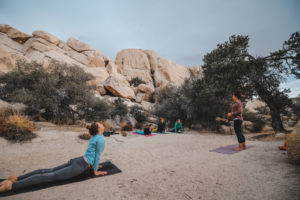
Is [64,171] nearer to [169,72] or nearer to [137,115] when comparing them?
[137,115]

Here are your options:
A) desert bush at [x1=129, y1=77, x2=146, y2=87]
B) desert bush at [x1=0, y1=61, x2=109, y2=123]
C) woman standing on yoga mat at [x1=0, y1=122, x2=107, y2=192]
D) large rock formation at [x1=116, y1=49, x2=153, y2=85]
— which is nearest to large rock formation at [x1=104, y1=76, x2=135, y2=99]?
desert bush at [x1=0, y1=61, x2=109, y2=123]

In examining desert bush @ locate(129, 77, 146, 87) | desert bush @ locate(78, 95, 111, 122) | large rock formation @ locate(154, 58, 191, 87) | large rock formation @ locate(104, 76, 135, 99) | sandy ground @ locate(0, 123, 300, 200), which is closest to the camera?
sandy ground @ locate(0, 123, 300, 200)

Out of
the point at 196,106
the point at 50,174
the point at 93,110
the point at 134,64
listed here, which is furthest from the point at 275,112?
the point at 134,64

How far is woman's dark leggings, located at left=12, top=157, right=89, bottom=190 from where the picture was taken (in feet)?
7.82

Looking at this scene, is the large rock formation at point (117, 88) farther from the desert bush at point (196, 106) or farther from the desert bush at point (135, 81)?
the desert bush at point (135, 81)

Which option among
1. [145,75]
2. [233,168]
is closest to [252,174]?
[233,168]

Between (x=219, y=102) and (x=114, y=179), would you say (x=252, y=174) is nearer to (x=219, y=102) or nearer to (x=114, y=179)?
(x=114, y=179)

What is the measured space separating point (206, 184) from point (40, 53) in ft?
103

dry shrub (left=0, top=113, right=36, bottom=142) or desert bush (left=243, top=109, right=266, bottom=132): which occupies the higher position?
desert bush (left=243, top=109, right=266, bottom=132)


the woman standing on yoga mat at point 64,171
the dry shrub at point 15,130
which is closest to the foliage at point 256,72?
the woman standing on yoga mat at point 64,171

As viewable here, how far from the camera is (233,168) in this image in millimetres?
3162

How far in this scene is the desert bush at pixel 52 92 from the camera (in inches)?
337

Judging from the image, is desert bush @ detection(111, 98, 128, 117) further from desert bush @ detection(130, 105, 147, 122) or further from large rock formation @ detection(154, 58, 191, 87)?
large rock formation @ detection(154, 58, 191, 87)

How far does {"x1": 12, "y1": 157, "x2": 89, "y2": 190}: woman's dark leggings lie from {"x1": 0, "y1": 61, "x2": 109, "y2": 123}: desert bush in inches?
292
